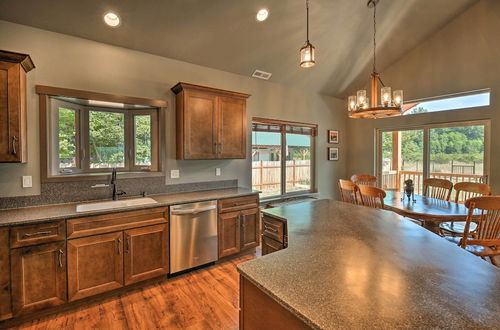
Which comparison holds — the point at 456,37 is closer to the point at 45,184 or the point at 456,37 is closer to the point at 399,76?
the point at 399,76

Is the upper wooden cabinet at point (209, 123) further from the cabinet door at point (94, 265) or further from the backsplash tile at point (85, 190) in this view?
the cabinet door at point (94, 265)

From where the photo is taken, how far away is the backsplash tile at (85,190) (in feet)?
8.10

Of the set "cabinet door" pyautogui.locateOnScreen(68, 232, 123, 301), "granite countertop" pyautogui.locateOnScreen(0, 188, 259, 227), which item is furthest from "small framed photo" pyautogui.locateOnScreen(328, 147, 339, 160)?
"cabinet door" pyautogui.locateOnScreen(68, 232, 123, 301)

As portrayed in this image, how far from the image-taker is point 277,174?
15.4 ft

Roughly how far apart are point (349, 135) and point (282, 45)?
9.92 feet

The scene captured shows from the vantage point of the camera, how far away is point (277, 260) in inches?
47.3

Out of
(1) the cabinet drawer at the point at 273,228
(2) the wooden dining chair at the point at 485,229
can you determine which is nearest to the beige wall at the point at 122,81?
(1) the cabinet drawer at the point at 273,228

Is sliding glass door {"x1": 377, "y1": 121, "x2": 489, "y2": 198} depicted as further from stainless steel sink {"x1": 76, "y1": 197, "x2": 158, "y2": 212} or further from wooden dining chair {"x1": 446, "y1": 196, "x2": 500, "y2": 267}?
stainless steel sink {"x1": 76, "y1": 197, "x2": 158, "y2": 212}

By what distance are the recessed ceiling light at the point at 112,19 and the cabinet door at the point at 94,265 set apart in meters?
2.25

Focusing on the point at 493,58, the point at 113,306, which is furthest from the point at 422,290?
the point at 493,58

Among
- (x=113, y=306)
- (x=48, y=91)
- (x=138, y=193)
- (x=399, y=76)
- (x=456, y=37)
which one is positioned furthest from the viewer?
(x=399, y=76)

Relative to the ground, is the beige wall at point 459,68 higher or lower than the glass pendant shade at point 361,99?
higher

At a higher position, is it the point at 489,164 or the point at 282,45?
the point at 282,45

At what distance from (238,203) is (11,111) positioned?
2476mm
